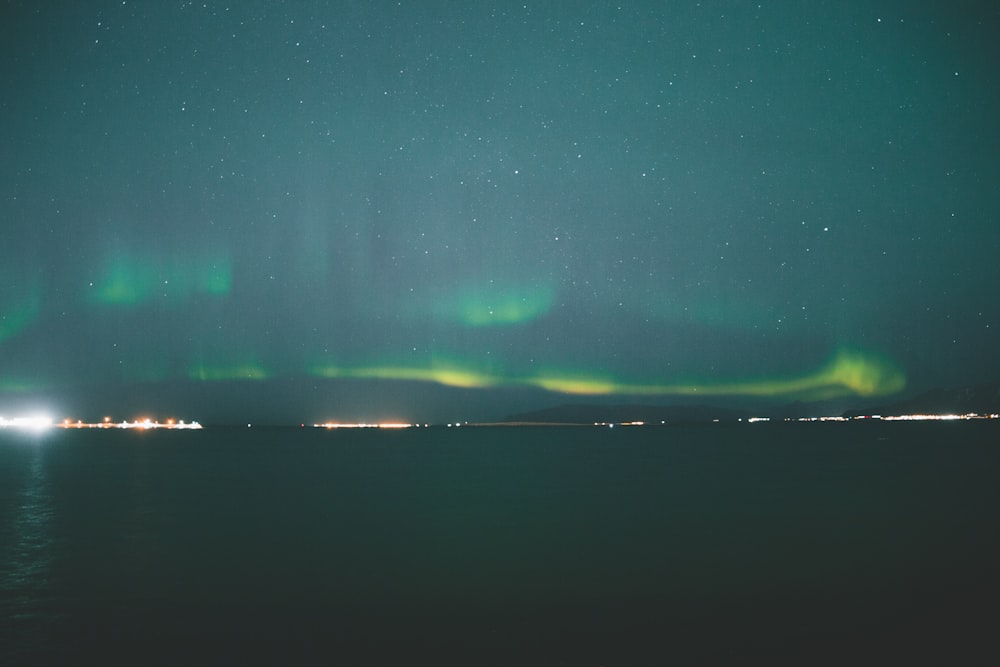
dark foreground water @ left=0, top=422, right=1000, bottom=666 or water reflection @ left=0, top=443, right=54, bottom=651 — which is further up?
water reflection @ left=0, top=443, right=54, bottom=651

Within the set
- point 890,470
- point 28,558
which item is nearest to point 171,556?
point 28,558

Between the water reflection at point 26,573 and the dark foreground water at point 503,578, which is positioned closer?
the dark foreground water at point 503,578

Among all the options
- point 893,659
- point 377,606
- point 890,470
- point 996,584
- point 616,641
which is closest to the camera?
point 893,659

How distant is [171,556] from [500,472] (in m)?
42.1

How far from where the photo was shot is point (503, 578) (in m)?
20.7

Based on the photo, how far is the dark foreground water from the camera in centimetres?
1468

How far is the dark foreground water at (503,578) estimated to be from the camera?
1468cm

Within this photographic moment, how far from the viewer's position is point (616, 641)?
14.8 meters

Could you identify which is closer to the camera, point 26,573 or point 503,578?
point 503,578

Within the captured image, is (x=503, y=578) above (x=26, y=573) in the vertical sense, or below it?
below

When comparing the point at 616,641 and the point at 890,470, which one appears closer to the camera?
the point at 616,641

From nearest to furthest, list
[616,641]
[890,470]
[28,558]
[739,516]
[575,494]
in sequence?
[616,641], [28,558], [739,516], [575,494], [890,470]

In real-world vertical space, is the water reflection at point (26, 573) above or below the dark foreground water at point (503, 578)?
above

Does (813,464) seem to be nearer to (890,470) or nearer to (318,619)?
(890,470)
